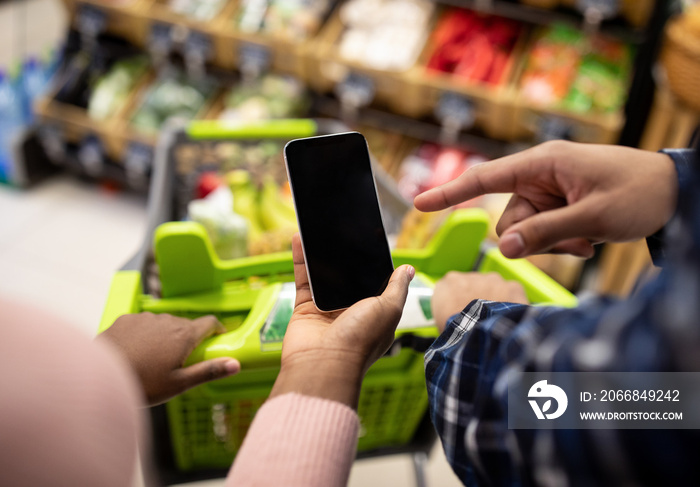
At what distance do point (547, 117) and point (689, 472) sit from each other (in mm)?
1782

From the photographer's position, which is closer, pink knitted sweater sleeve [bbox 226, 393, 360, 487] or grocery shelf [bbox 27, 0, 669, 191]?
pink knitted sweater sleeve [bbox 226, 393, 360, 487]

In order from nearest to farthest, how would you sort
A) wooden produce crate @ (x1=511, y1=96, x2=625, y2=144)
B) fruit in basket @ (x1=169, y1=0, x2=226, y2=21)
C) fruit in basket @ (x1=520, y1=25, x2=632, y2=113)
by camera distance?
1. wooden produce crate @ (x1=511, y1=96, x2=625, y2=144)
2. fruit in basket @ (x1=520, y1=25, x2=632, y2=113)
3. fruit in basket @ (x1=169, y1=0, x2=226, y2=21)

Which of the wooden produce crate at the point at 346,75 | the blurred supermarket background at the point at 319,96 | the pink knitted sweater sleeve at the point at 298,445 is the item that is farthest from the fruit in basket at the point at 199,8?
the pink knitted sweater sleeve at the point at 298,445

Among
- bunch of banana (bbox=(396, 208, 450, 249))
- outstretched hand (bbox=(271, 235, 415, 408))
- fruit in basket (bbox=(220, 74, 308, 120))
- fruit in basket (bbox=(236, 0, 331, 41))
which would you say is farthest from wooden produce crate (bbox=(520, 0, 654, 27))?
outstretched hand (bbox=(271, 235, 415, 408))

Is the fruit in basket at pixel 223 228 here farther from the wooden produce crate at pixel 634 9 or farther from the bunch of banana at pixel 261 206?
the wooden produce crate at pixel 634 9

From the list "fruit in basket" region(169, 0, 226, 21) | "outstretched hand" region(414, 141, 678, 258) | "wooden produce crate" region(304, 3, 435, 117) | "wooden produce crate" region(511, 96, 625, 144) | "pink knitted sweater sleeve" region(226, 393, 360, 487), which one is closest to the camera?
"pink knitted sweater sleeve" region(226, 393, 360, 487)

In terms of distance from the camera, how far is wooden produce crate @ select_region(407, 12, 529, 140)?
2.06 metres

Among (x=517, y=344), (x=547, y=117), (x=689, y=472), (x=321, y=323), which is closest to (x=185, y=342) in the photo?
(x=321, y=323)

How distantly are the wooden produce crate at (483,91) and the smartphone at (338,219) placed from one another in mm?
1392

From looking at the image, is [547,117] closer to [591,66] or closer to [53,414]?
[591,66]

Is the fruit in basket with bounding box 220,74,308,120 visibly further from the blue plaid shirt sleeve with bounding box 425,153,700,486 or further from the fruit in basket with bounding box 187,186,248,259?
the blue plaid shirt sleeve with bounding box 425,153,700,486

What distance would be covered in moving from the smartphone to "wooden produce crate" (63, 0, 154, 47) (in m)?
2.00

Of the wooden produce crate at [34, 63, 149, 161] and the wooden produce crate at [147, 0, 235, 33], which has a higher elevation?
the wooden produce crate at [147, 0, 235, 33]

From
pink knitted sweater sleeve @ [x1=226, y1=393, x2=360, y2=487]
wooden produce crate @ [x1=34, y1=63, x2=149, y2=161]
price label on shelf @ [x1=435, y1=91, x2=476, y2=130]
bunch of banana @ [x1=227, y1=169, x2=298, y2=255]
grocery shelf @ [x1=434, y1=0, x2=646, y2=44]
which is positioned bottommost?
wooden produce crate @ [x1=34, y1=63, x2=149, y2=161]
